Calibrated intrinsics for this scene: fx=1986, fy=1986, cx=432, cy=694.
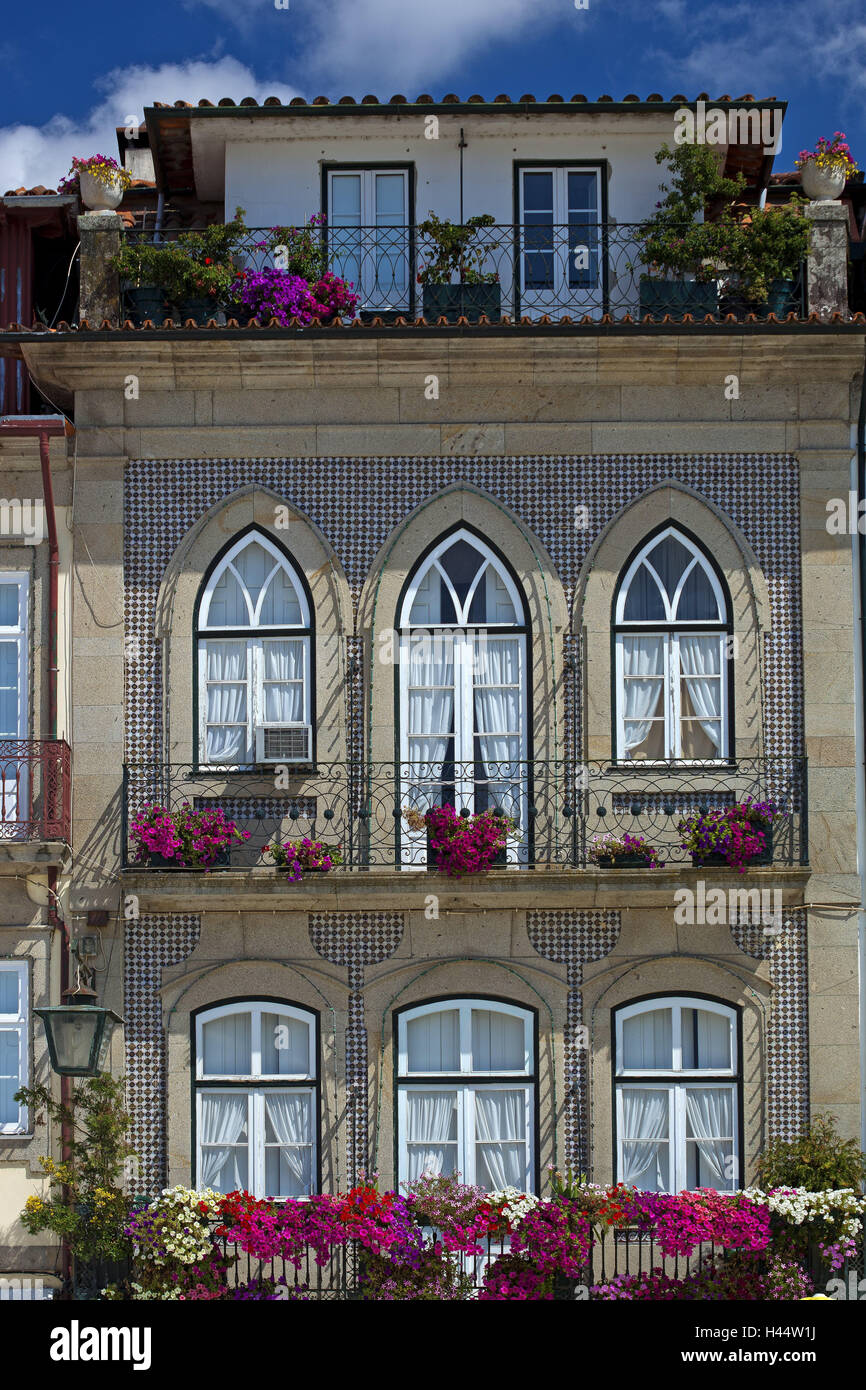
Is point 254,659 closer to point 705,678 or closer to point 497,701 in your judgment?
point 497,701

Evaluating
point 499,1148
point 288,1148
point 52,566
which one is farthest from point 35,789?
point 499,1148

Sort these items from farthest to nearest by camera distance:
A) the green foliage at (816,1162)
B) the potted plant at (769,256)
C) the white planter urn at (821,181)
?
the white planter urn at (821,181) → the potted plant at (769,256) → the green foliage at (816,1162)

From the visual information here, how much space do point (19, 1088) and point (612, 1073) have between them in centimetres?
446

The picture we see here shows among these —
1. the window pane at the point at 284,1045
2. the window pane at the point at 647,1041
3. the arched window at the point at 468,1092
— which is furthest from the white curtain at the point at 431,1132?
the window pane at the point at 647,1041

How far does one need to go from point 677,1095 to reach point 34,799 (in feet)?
17.7

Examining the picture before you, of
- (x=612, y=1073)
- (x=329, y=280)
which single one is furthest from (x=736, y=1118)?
(x=329, y=280)

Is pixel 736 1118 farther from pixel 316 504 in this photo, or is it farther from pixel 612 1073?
pixel 316 504

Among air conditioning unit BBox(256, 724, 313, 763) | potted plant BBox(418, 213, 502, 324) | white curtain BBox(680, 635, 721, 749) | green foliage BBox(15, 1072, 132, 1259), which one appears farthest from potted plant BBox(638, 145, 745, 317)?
green foliage BBox(15, 1072, 132, 1259)

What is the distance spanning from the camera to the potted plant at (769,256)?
15500mm

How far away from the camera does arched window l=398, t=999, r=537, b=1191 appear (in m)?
15.0

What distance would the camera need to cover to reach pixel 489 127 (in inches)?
647

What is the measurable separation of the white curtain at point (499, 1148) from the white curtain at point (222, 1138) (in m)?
1.77

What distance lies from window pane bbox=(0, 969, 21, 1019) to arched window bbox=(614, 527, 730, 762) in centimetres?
496

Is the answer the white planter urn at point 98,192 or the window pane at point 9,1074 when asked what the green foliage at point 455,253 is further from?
the window pane at point 9,1074
